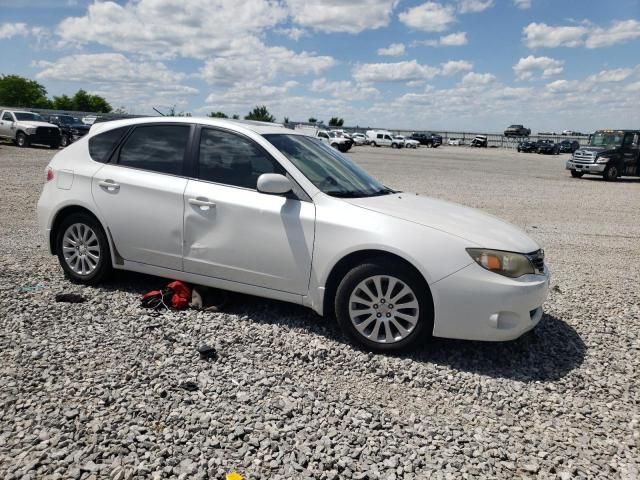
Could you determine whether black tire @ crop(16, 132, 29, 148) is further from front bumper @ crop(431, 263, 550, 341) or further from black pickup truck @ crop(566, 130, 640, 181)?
front bumper @ crop(431, 263, 550, 341)

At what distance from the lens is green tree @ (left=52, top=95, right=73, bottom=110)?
117887 millimetres

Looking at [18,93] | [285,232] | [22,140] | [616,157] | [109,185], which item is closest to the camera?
[285,232]

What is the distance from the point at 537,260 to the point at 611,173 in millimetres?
23127

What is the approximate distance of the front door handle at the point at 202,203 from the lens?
451cm

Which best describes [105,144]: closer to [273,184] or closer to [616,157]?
[273,184]

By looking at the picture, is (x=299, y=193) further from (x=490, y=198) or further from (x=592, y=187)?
(x=592, y=187)

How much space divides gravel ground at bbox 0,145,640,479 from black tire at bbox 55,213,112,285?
0.36ft

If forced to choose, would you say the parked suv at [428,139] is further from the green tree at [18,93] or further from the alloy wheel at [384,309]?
the green tree at [18,93]

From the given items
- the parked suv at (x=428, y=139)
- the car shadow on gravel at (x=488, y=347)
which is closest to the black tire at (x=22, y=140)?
the car shadow on gravel at (x=488, y=347)

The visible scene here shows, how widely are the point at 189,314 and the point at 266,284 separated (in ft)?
2.73

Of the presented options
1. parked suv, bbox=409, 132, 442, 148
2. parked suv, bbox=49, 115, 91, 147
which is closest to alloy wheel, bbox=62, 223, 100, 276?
parked suv, bbox=49, 115, 91, 147

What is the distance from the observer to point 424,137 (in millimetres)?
70125

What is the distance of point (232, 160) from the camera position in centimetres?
465

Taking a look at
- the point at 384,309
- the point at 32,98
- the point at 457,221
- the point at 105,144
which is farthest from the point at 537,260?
the point at 32,98
